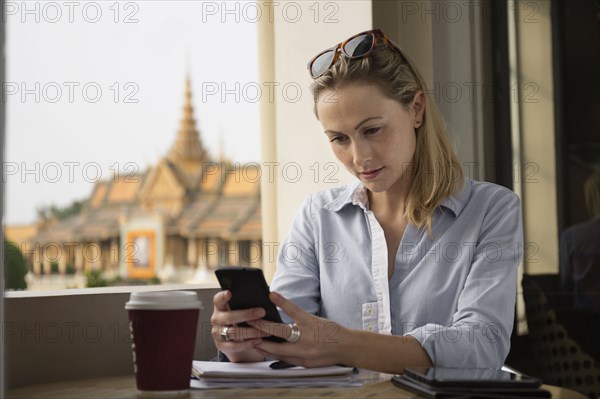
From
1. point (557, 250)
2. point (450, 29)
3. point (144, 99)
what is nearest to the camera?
point (450, 29)

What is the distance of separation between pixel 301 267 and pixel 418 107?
36cm

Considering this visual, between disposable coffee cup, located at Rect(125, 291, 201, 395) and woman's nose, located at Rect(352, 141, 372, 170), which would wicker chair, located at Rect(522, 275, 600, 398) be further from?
disposable coffee cup, located at Rect(125, 291, 201, 395)

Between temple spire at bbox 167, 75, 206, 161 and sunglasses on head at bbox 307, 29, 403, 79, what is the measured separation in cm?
2582

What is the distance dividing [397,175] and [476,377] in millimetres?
536

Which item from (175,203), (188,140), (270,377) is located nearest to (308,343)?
(270,377)

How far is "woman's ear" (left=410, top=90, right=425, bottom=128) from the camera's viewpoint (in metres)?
1.40

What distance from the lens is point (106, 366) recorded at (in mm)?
1250

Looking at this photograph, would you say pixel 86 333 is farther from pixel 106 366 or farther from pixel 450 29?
pixel 450 29

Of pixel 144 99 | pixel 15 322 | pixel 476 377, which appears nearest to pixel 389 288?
pixel 476 377

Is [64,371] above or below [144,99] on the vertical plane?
below

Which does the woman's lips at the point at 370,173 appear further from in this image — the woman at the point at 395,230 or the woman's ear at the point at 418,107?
the woman's ear at the point at 418,107

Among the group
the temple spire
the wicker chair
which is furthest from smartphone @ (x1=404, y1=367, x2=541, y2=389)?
the temple spire

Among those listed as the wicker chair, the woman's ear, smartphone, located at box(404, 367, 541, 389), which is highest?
the woman's ear

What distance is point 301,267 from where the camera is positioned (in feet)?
4.63
